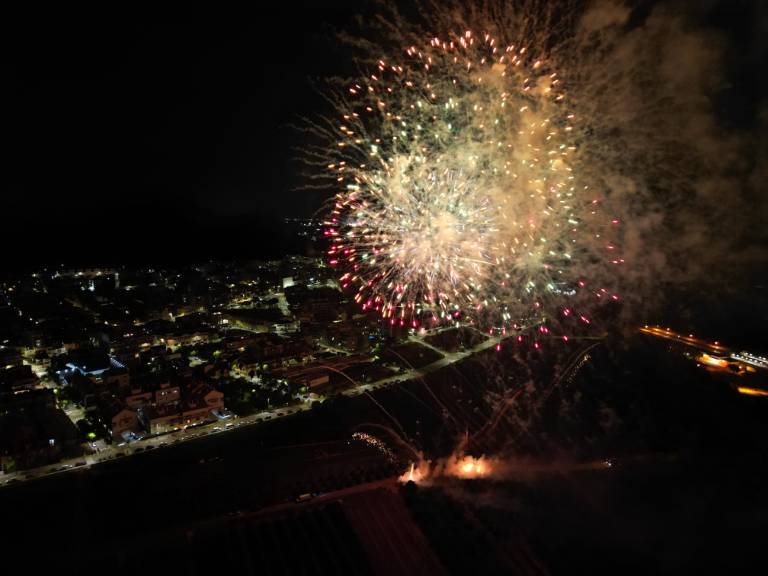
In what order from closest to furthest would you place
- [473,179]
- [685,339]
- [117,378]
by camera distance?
[473,179] → [117,378] → [685,339]

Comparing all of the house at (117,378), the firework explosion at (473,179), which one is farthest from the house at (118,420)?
the firework explosion at (473,179)

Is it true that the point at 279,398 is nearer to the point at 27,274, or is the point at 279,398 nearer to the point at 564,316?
the point at 564,316

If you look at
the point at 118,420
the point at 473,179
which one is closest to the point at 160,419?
the point at 118,420

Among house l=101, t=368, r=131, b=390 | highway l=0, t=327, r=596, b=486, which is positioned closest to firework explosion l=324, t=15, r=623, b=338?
highway l=0, t=327, r=596, b=486

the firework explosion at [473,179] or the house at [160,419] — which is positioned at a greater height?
the firework explosion at [473,179]

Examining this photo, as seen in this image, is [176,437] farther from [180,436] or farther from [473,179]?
[473,179]

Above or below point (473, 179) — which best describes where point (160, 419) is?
below

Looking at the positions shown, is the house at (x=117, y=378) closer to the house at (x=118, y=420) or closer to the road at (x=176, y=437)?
the house at (x=118, y=420)

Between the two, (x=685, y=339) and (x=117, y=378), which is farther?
(x=685, y=339)

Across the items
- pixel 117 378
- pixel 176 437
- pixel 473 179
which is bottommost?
pixel 117 378

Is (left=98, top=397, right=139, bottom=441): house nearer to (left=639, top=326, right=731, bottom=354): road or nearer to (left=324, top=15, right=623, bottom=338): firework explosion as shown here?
(left=324, top=15, right=623, bottom=338): firework explosion

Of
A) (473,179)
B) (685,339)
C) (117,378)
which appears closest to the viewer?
(473,179)
